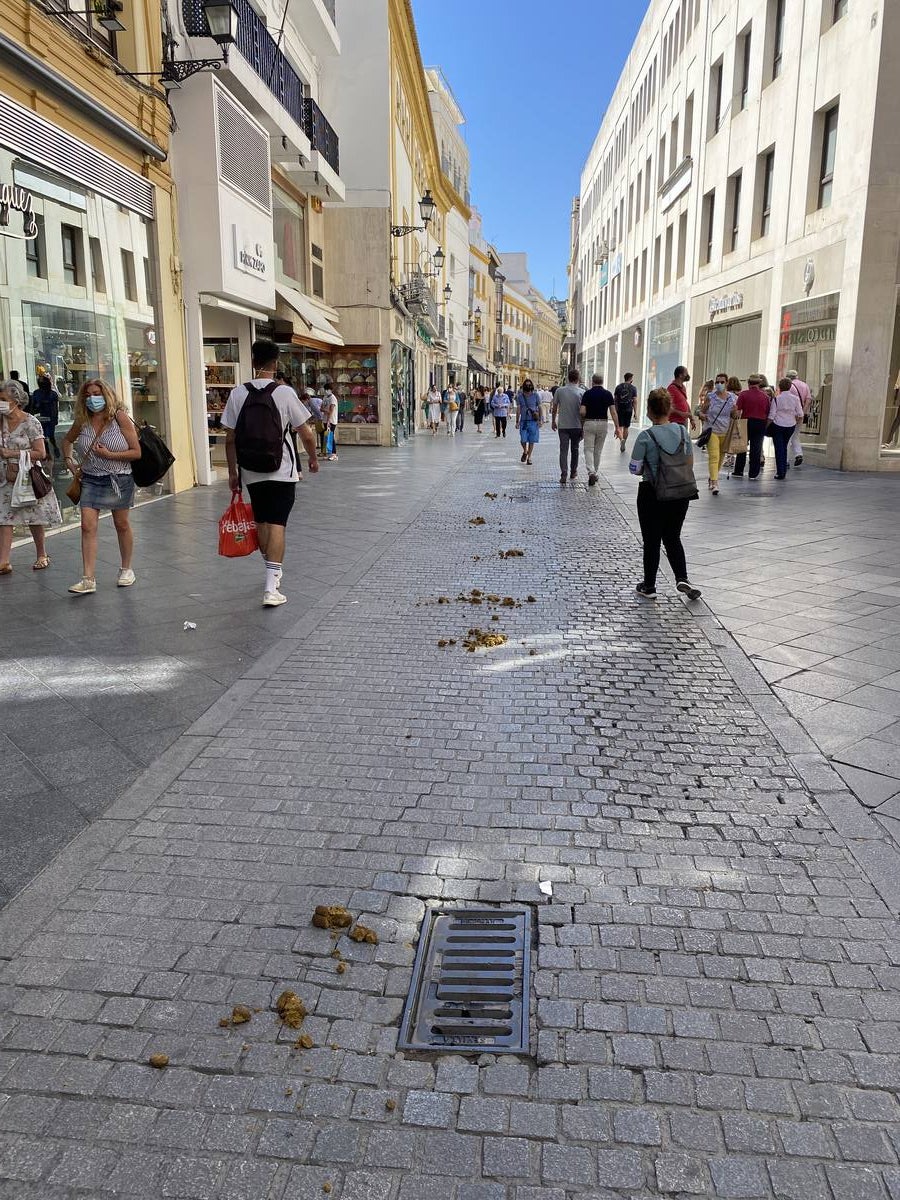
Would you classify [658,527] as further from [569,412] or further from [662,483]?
[569,412]

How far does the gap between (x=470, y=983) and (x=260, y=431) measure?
4906 mm

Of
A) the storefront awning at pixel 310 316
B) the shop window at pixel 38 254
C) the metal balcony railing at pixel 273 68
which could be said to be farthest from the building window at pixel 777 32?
the shop window at pixel 38 254

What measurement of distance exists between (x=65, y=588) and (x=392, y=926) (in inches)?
222

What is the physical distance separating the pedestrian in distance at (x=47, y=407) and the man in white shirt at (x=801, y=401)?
1262cm

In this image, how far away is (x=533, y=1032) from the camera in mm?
2479

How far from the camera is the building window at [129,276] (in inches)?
500

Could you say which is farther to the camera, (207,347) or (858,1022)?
(207,347)

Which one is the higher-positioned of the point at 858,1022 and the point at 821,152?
the point at 821,152

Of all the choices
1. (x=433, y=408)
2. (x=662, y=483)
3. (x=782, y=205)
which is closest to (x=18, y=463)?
(x=662, y=483)

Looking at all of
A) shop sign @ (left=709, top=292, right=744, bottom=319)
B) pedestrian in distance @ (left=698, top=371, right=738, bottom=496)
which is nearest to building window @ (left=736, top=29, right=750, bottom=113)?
shop sign @ (left=709, top=292, right=744, bottom=319)

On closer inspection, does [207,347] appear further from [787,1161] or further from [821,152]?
[787,1161]

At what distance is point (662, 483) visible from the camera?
7.12 m

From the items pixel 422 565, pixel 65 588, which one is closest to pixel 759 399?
pixel 422 565

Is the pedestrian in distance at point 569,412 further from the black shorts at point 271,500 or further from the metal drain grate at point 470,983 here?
the metal drain grate at point 470,983
